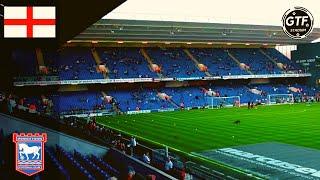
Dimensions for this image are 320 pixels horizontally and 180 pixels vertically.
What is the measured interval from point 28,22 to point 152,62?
53504 mm

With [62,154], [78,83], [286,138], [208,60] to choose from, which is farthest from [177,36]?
[62,154]

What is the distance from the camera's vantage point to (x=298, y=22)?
1678cm

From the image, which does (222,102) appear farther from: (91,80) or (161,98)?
(91,80)

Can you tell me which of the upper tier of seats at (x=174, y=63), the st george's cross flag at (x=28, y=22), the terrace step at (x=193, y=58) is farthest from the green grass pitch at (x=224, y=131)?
the terrace step at (x=193, y=58)

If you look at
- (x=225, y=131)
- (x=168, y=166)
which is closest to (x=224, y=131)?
(x=225, y=131)

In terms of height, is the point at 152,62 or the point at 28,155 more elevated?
the point at 152,62

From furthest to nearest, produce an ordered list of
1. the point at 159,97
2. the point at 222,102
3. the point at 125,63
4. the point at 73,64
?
the point at 125,63 → the point at 222,102 → the point at 159,97 → the point at 73,64

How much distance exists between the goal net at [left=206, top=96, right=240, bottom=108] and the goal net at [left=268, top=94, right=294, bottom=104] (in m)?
5.72

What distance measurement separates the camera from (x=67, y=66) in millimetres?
55875

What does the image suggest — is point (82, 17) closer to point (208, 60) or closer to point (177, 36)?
point (177, 36)

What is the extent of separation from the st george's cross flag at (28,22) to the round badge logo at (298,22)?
9.28 m

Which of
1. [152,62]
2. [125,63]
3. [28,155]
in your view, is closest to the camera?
[28,155]

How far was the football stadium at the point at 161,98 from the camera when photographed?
45.4ft

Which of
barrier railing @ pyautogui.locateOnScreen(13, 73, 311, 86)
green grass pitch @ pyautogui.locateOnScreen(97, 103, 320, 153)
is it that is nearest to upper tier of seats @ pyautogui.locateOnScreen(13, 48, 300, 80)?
barrier railing @ pyautogui.locateOnScreen(13, 73, 311, 86)
